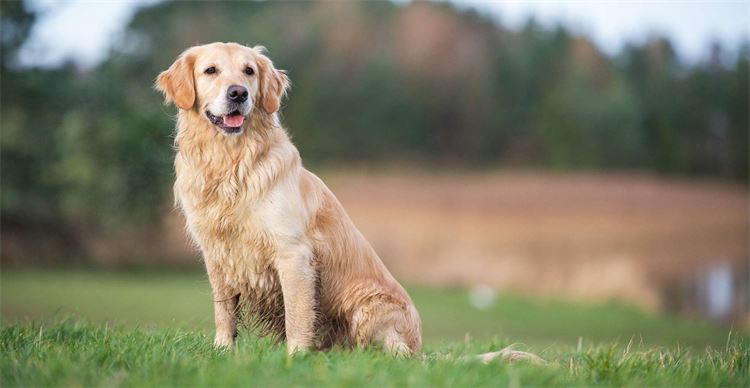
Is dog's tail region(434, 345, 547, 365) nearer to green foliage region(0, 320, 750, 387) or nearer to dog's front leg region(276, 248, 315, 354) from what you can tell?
green foliage region(0, 320, 750, 387)

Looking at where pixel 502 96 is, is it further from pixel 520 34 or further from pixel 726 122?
pixel 726 122

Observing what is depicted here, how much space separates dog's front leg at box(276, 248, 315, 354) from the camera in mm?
4820

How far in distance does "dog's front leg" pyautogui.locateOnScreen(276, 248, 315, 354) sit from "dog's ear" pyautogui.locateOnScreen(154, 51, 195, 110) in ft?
3.73

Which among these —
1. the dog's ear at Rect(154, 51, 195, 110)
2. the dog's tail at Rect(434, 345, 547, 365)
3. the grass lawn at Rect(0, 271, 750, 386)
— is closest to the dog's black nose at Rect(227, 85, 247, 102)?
the dog's ear at Rect(154, 51, 195, 110)

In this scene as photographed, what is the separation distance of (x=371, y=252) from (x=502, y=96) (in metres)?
30.9

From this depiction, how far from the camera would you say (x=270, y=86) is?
505 centimetres

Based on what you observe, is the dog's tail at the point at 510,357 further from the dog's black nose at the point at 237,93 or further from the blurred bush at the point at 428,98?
the blurred bush at the point at 428,98

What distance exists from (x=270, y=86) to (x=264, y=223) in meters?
0.88

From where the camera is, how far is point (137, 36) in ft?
96.0

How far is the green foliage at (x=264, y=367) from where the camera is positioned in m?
3.81

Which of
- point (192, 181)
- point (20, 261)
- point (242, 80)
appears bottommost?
point (20, 261)

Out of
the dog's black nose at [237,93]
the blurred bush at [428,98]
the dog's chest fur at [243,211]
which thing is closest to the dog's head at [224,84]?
the dog's black nose at [237,93]

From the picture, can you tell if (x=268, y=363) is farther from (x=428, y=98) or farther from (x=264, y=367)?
(x=428, y=98)

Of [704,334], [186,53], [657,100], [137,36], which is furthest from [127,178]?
[657,100]
